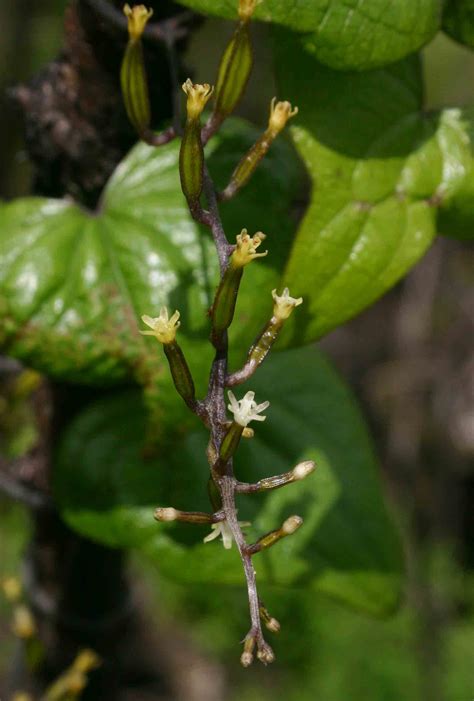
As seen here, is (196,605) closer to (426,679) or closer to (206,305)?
(426,679)

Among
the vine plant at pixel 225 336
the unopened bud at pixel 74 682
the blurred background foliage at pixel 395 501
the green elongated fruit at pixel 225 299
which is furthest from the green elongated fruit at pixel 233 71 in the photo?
the blurred background foliage at pixel 395 501

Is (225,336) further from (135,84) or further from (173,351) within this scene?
(135,84)

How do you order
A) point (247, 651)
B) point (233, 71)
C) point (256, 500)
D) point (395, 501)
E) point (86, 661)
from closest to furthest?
point (247, 651), point (233, 71), point (256, 500), point (86, 661), point (395, 501)

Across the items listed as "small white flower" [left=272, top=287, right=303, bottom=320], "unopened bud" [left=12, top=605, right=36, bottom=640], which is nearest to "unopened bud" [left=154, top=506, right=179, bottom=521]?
"small white flower" [left=272, top=287, right=303, bottom=320]

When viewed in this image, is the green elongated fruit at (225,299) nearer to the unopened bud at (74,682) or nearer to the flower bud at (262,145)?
the flower bud at (262,145)

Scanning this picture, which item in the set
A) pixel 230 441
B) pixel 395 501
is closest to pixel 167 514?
pixel 230 441

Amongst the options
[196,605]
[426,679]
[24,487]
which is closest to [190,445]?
[24,487]
